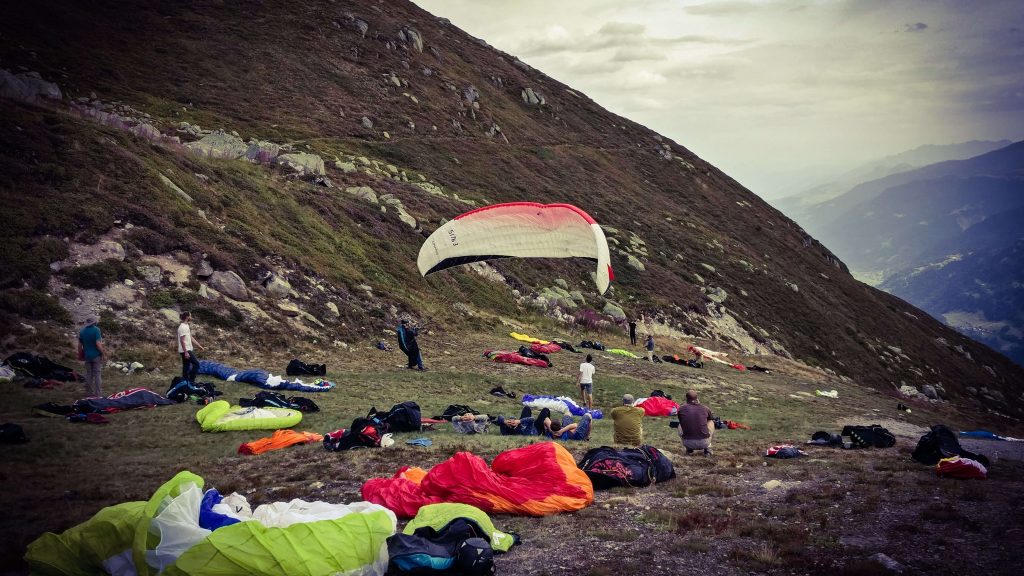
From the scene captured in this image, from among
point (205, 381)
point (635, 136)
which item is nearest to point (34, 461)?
point (205, 381)

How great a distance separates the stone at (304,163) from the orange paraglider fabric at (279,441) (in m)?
27.9

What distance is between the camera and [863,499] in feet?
29.1

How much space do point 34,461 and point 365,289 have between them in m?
17.9

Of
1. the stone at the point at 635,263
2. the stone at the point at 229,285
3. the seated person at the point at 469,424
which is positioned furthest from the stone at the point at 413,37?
the seated person at the point at 469,424

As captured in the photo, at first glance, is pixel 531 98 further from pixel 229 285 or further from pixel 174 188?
pixel 229 285

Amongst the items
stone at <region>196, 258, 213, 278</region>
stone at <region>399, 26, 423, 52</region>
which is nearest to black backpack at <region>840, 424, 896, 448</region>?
stone at <region>196, 258, 213, 278</region>

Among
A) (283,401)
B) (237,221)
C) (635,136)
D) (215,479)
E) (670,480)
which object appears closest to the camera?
(215,479)

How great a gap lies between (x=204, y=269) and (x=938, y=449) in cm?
2099

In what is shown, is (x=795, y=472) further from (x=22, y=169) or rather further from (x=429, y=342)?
(x=22, y=169)

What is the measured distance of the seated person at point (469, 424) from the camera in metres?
14.2

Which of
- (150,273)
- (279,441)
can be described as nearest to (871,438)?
(279,441)

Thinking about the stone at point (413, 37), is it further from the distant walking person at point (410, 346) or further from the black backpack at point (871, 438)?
the black backpack at point (871, 438)

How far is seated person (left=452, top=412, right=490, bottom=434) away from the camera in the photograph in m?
14.2

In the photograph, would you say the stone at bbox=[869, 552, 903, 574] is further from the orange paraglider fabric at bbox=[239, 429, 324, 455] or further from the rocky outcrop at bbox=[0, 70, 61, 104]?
the rocky outcrop at bbox=[0, 70, 61, 104]
